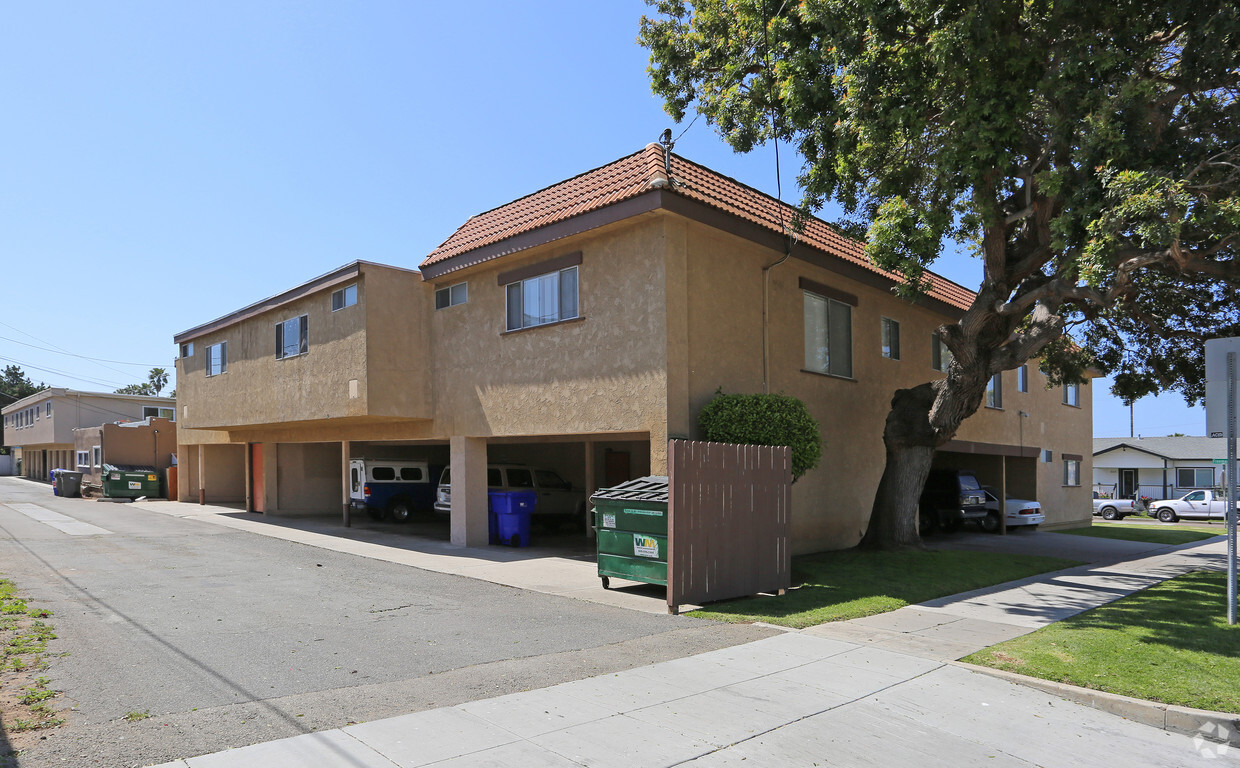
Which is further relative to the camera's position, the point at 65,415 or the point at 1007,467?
the point at 65,415

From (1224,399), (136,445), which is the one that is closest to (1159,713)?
(1224,399)

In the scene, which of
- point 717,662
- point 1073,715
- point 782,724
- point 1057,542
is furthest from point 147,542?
point 1057,542

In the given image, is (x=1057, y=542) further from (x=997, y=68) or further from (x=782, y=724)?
(x=782, y=724)

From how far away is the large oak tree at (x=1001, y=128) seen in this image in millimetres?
9938

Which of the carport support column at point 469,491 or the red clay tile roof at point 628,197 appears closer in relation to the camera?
the red clay tile roof at point 628,197

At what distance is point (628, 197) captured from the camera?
12688mm

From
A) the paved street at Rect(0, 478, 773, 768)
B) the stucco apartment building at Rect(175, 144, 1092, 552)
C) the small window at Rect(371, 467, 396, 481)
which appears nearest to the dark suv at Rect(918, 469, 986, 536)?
the stucco apartment building at Rect(175, 144, 1092, 552)

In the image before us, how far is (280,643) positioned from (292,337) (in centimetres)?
1322

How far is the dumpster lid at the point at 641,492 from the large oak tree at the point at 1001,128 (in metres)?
4.59

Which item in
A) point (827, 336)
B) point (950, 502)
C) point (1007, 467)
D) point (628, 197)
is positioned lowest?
point (950, 502)

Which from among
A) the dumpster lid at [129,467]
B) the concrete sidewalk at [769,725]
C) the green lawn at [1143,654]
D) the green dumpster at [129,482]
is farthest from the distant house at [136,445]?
the green lawn at [1143,654]

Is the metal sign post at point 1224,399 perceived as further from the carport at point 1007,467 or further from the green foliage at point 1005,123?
the carport at point 1007,467

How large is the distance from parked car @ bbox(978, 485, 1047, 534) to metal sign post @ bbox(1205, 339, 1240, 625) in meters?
14.8

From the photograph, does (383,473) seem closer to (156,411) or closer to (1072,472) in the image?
(1072,472)
